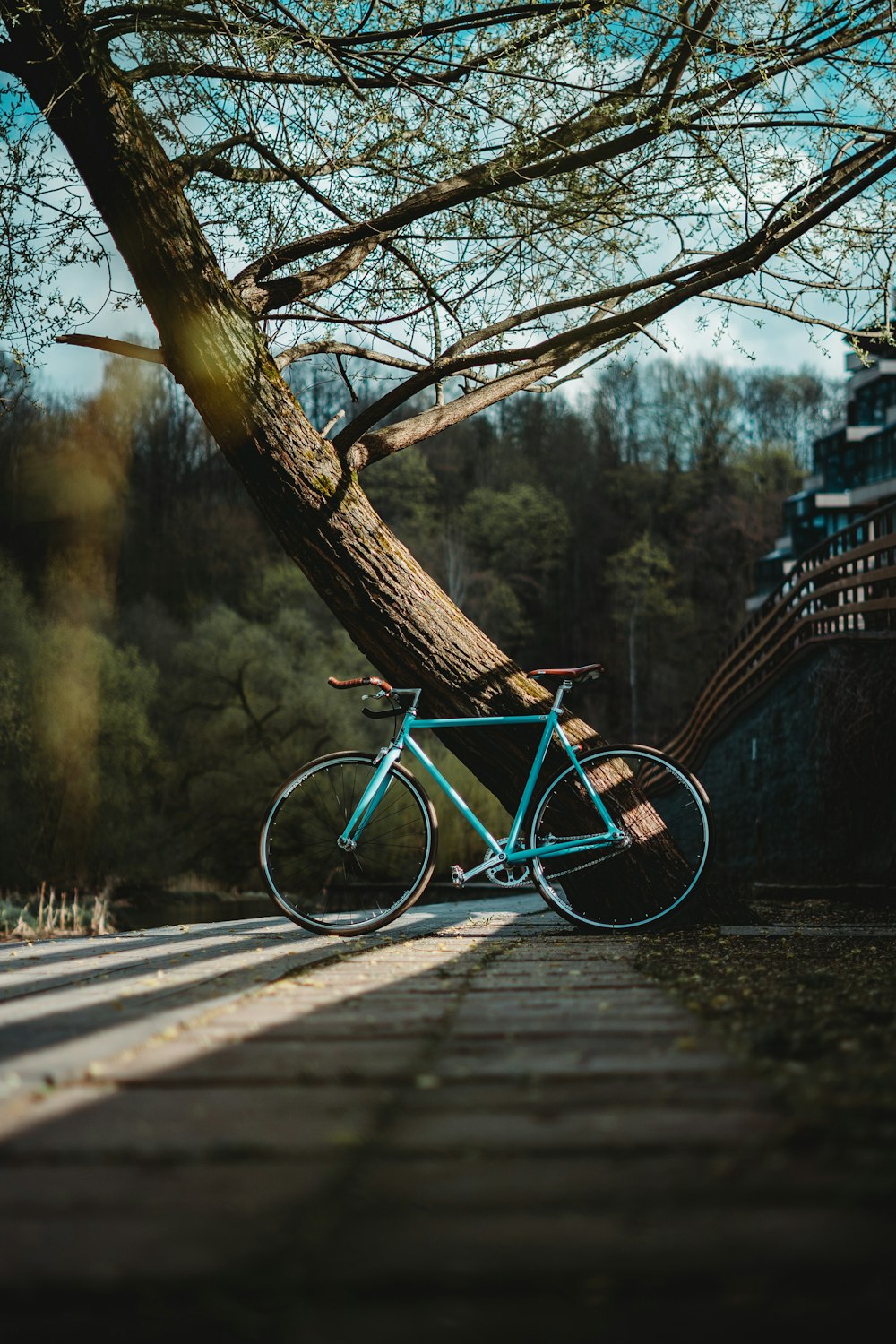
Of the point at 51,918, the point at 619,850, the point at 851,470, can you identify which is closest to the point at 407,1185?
the point at 619,850

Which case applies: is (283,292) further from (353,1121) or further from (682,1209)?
(682,1209)

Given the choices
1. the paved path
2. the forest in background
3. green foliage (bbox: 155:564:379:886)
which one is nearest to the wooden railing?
the forest in background

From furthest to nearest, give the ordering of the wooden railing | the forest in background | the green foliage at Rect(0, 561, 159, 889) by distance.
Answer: the forest in background, the green foliage at Rect(0, 561, 159, 889), the wooden railing

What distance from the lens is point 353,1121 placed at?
63.4 inches

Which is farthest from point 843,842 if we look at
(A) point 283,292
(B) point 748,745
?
(A) point 283,292

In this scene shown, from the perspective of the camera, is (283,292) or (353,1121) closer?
(353,1121)

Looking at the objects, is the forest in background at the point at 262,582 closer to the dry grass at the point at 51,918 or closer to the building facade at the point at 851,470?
the dry grass at the point at 51,918

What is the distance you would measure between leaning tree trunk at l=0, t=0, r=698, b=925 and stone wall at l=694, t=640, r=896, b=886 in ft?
17.7

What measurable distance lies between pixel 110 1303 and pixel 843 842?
1111 cm

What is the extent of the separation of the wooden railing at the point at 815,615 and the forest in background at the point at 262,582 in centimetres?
318

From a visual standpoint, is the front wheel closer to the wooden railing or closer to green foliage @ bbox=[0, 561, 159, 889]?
the wooden railing

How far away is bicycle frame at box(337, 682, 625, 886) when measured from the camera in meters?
4.66

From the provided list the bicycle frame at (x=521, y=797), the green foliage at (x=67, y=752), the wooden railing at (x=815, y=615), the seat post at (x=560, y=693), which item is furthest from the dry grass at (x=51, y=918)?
the wooden railing at (x=815, y=615)

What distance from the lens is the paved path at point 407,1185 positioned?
3.49ft
